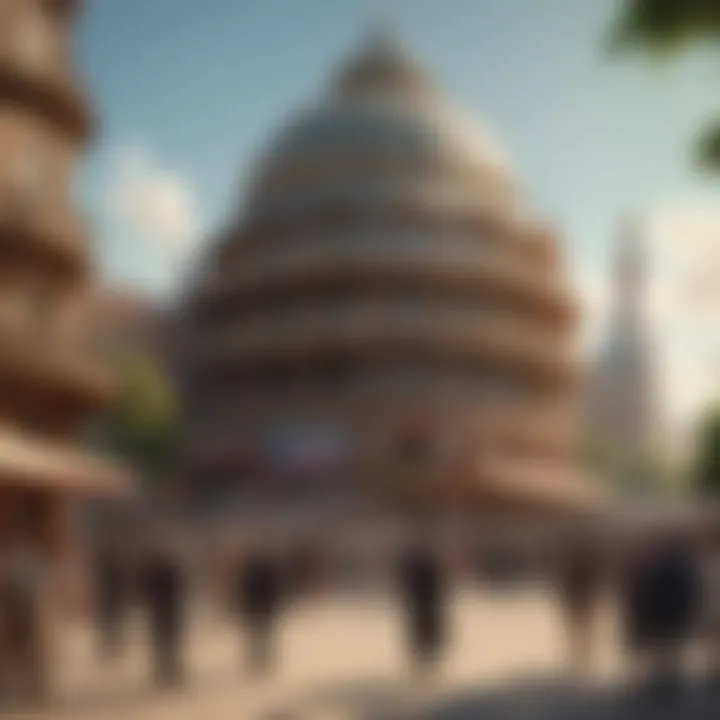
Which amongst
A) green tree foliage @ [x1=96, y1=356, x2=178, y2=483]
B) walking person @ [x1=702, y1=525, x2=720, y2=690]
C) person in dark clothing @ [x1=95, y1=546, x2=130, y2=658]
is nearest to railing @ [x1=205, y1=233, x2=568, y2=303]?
green tree foliage @ [x1=96, y1=356, x2=178, y2=483]

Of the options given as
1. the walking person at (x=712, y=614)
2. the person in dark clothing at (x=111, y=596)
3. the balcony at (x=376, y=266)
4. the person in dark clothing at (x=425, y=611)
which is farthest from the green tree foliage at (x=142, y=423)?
the balcony at (x=376, y=266)

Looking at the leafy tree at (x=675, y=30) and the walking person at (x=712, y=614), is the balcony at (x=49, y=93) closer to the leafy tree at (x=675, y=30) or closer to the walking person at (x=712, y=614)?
the leafy tree at (x=675, y=30)

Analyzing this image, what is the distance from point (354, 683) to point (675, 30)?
4.66 meters

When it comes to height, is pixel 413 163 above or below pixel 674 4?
above

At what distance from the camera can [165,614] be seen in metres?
8.91

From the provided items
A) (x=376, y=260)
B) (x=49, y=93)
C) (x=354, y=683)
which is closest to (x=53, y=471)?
(x=354, y=683)

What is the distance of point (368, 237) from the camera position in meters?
20.0

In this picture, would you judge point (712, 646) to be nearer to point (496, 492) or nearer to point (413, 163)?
point (496, 492)

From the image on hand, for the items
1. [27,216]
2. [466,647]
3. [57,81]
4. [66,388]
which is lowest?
[466,647]

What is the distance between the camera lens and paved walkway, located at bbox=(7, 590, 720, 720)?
7648 millimetres

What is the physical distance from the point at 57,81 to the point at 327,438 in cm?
771

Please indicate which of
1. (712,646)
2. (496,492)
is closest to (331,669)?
(712,646)

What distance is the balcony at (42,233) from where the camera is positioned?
10.0 metres

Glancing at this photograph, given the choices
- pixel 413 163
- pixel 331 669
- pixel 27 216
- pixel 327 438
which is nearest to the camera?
pixel 331 669
